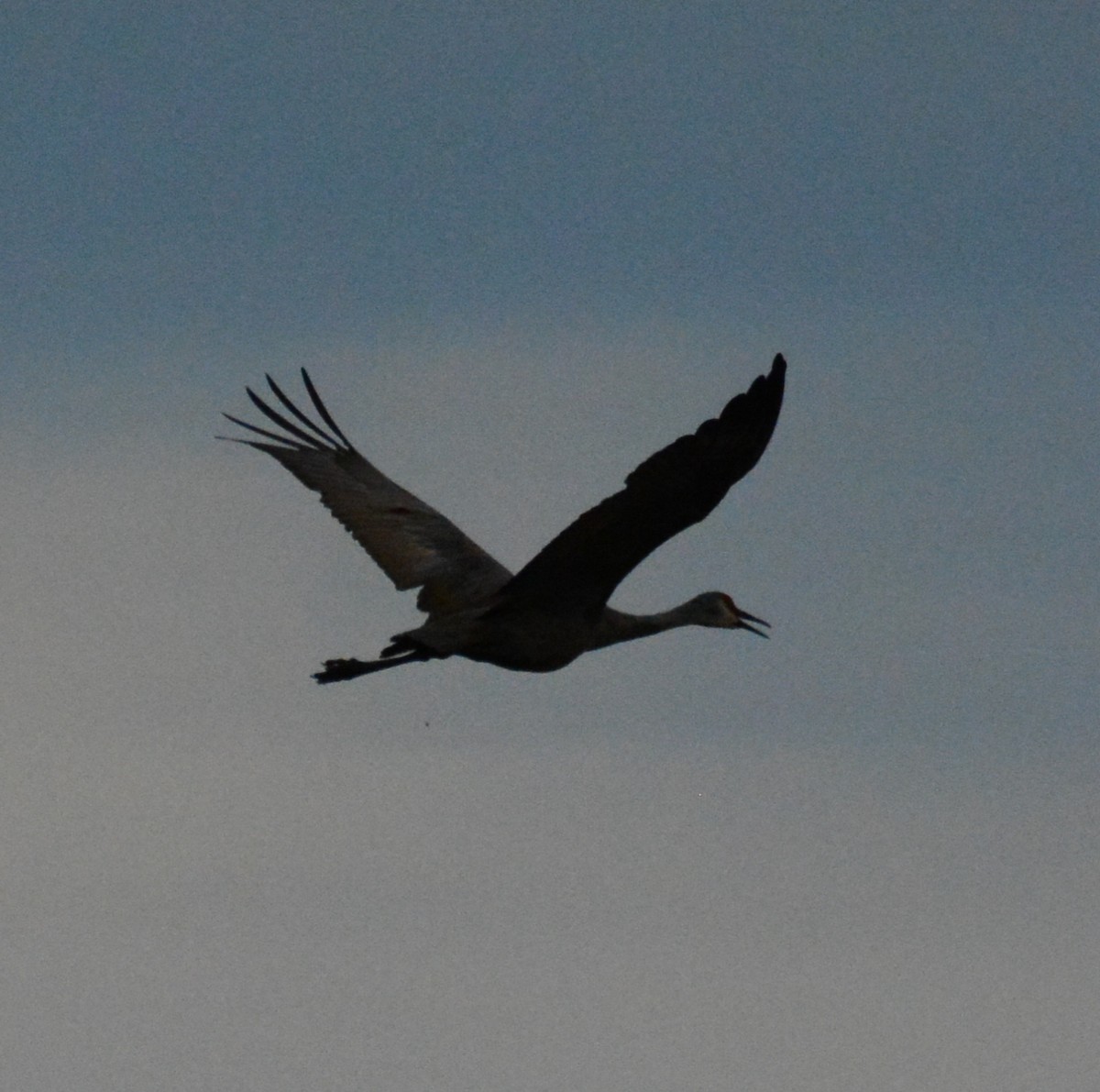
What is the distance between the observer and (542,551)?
1747 cm

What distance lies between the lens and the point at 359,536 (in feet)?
70.3

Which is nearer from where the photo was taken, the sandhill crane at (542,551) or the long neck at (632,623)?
the sandhill crane at (542,551)

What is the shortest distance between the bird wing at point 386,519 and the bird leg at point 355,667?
1195mm

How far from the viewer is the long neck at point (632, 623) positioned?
62.7 ft

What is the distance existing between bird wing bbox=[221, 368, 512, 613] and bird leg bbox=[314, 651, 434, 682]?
47.0 inches

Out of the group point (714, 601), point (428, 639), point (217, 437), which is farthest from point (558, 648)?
point (217, 437)

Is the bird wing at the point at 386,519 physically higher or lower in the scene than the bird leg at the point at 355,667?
higher

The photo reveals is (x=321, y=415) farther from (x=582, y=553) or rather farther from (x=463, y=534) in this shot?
(x=582, y=553)

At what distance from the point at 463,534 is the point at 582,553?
3.85m

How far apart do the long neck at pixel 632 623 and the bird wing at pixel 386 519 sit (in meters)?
1.09

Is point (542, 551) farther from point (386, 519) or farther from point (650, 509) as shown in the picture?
point (386, 519)

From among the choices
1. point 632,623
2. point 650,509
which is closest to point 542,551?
point 650,509

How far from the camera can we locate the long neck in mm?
19125

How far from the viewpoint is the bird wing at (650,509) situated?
53.1ft
